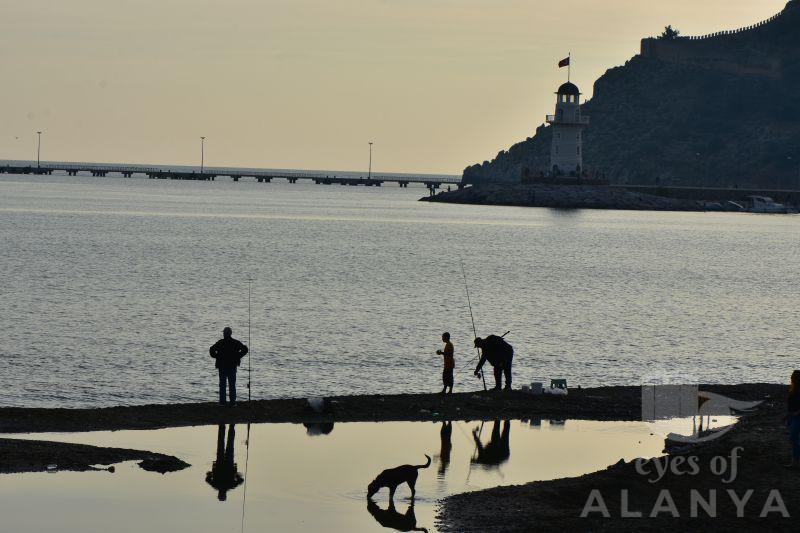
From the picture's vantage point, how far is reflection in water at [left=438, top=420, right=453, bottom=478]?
72.4ft

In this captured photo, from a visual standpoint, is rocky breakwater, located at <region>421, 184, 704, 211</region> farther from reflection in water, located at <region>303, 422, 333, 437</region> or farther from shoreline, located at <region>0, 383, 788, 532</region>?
reflection in water, located at <region>303, 422, 333, 437</region>

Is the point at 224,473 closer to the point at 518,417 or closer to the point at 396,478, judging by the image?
the point at 396,478

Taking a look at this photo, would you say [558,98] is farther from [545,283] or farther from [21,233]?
[545,283]

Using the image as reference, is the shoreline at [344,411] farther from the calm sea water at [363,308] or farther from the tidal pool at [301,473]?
the calm sea water at [363,308]

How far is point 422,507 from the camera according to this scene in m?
19.4

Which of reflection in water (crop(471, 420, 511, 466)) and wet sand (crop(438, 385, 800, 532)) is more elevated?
wet sand (crop(438, 385, 800, 532))

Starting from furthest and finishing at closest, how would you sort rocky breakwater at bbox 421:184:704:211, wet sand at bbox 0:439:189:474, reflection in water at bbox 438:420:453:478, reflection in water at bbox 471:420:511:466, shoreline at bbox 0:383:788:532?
1. rocky breakwater at bbox 421:184:704:211
2. reflection in water at bbox 471:420:511:466
3. reflection in water at bbox 438:420:453:478
4. wet sand at bbox 0:439:189:474
5. shoreline at bbox 0:383:788:532

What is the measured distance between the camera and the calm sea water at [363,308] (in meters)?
39.2

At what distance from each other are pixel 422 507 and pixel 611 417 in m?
9.21

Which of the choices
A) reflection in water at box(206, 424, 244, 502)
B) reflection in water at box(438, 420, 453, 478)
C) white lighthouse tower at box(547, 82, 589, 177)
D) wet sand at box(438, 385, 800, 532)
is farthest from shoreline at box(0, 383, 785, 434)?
white lighthouse tower at box(547, 82, 589, 177)

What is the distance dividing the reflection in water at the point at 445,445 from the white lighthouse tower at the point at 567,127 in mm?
139827

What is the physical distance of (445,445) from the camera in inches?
939

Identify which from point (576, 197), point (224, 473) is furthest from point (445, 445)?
point (576, 197)

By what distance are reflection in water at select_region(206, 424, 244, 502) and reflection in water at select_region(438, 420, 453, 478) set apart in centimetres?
334
